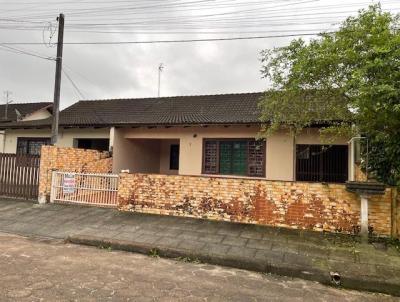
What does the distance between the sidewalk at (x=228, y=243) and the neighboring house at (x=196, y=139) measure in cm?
531

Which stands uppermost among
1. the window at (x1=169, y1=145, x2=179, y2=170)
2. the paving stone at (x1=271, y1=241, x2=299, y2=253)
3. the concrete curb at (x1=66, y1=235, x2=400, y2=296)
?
the window at (x1=169, y1=145, x2=179, y2=170)

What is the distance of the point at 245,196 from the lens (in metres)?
7.90

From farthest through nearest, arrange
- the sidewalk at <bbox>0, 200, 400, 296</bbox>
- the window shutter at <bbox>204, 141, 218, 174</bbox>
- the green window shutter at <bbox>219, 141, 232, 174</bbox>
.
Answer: the window shutter at <bbox>204, 141, 218, 174</bbox> → the green window shutter at <bbox>219, 141, 232, 174</bbox> → the sidewalk at <bbox>0, 200, 400, 296</bbox>

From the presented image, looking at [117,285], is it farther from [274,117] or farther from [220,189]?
[274,117]

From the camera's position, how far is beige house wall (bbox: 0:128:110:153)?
50.2ft

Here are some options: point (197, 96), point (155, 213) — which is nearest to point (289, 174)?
A: point (155, 213)

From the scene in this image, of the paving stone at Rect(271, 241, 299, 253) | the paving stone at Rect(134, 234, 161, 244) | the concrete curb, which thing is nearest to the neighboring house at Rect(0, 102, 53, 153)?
the concrete curb

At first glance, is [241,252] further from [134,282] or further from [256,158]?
[256,158]

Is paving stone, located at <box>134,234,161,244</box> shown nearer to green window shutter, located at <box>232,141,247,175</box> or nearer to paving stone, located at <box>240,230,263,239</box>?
paving stone, located at <box>240,230,263,239</box>

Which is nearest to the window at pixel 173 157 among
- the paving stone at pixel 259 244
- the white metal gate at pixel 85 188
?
the white metal gate at pixel 85 188

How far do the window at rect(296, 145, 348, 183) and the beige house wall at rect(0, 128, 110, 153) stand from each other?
27.6 feet

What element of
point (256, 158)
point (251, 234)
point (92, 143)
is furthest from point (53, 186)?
point (256, 158)

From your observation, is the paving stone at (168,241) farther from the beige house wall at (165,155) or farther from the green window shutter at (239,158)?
the beige house wall at (165,155)

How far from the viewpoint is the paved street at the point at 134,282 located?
4293mm
